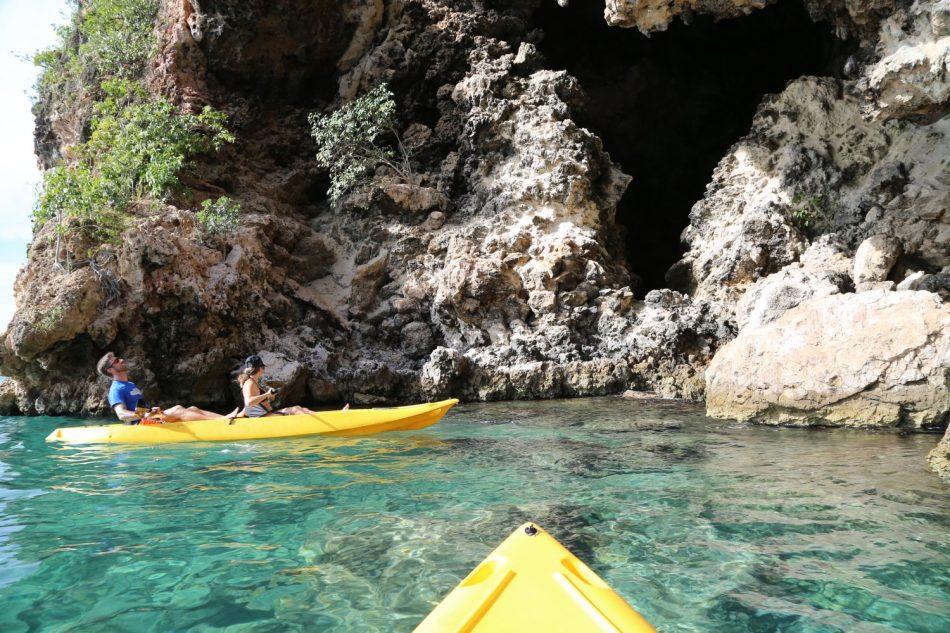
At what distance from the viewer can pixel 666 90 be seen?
18125 millimetres

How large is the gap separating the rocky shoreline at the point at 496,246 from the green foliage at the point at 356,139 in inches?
21.0

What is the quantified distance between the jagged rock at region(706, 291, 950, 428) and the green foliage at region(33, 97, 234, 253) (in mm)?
10804

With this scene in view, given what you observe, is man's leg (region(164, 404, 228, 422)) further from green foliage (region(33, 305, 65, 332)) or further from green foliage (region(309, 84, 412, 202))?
green foliage (region(309, 84, 412, 202))

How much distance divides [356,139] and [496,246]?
4.23 meters

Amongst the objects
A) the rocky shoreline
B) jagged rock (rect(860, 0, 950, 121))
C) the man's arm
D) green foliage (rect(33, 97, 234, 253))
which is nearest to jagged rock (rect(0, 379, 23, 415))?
the rocky shoreline

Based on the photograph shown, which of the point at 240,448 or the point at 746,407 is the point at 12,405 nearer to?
the point at 240,448

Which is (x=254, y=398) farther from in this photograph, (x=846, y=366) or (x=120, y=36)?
(x=120, y=36)

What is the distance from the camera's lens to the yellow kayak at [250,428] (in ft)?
24.6

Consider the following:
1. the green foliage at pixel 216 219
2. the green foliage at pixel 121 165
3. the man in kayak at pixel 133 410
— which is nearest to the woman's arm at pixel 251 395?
the man in kayak at pixel 133 410

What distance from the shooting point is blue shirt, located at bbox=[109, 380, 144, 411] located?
8367mm

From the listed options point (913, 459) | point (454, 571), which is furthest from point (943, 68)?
point (454, 571)

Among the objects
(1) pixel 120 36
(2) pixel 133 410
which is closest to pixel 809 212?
(2) pixel 133 410

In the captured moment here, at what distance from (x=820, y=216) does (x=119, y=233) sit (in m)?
13.3

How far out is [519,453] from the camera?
657cm
